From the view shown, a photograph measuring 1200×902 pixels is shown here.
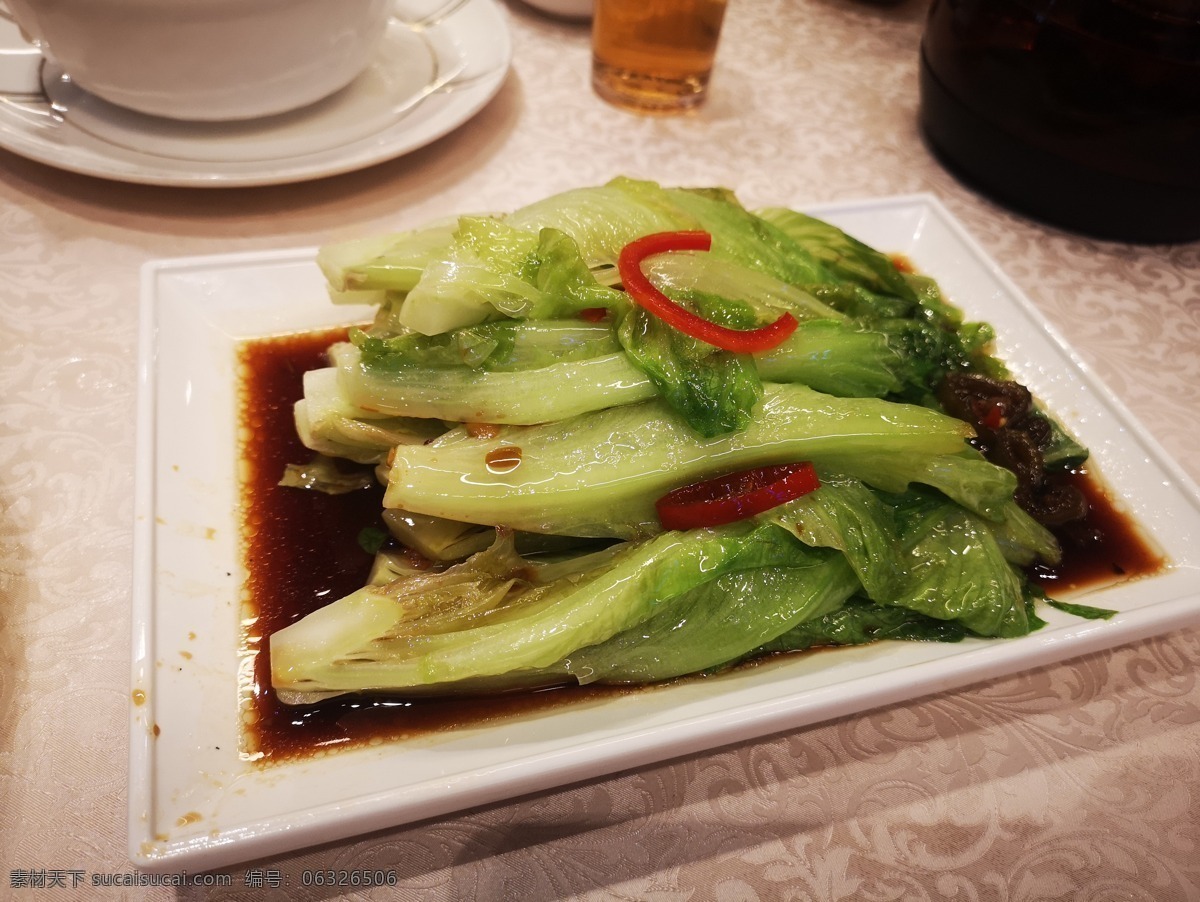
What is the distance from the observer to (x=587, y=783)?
1.35 metres

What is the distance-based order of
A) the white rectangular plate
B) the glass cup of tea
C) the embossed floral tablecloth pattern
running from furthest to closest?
the glass cup of tea, the embossed floral tablecloth pattern, the white rectangular plate

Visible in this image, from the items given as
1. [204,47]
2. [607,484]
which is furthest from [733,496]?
[204,47]

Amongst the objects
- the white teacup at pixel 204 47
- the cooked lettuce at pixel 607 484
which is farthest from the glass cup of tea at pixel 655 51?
the cooked lettuce at pixel 607 484

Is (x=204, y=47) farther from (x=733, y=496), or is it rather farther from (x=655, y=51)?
(x=733, y=496)

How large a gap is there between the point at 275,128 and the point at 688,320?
167cm

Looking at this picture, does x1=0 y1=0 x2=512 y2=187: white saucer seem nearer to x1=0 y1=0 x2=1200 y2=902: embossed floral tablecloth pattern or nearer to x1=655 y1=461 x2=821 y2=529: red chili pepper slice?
x1=0 y1=0 x2=1200 y2=902: embossed floral tablecloth pattern

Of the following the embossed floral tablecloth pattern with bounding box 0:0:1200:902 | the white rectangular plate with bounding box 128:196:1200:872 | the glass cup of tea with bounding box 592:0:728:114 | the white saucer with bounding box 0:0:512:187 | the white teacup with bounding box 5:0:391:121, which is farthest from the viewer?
the glass cup of tea with bounding box 592:0:728:114

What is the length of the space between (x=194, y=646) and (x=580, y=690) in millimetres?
644

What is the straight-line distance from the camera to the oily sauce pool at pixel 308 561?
130cm

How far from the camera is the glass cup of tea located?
2699mm

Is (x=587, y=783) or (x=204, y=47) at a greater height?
(x=204, y=47)

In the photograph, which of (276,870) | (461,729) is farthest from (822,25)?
(276,870)

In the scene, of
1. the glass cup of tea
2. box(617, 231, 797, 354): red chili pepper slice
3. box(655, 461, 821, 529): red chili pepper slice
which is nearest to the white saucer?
the glass cup of tea

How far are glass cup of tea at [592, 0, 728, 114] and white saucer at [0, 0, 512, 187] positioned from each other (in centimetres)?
38
